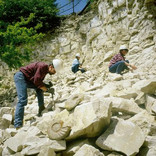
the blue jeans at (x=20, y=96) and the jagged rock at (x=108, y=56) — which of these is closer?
the blue jeans at (x=20, y=96)

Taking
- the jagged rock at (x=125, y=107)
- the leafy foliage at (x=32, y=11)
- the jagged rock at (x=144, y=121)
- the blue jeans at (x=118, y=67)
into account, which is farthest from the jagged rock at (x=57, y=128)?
the leafy foliage at (x=32, y=11)

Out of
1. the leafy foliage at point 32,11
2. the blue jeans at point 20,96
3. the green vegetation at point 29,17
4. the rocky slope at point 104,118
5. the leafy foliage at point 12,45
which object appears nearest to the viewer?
the rocky slope at point 104,118

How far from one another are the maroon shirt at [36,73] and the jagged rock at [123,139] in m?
1.97

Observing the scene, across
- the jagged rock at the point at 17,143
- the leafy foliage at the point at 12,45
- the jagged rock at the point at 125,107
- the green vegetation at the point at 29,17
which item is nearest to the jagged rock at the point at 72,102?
the jagged rock at the point at 125,107

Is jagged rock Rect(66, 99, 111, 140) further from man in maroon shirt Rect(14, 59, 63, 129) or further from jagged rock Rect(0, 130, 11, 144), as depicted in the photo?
man in maroon shirt Rect(14, 59, 63, 129)

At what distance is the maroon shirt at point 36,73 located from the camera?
11.4ft

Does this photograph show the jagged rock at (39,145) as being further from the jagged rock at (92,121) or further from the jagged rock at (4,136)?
the jagged rock at (4,136)

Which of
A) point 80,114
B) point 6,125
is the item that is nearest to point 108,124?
point 80,114

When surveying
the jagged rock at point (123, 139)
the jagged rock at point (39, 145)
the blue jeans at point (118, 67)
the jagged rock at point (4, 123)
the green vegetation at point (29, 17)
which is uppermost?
the green vegetation at point (29, 17)

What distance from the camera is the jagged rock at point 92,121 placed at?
6.68 feet

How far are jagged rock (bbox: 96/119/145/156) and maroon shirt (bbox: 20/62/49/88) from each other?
1.97 m

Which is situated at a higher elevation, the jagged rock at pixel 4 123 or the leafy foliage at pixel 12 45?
the leafy foliage at pixel 12 45

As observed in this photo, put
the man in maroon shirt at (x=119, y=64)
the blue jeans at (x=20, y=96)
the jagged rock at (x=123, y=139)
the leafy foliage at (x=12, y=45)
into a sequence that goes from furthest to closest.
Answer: the leafy foliage at (x=12, y=45)
the man in maroon shirt at (x=119, y=64)
the blue jeans at (x=20, y=96)
the jagged rock at (x=123, y=139)

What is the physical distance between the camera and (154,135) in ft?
6.75
